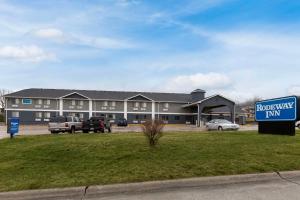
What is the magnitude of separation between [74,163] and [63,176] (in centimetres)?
124

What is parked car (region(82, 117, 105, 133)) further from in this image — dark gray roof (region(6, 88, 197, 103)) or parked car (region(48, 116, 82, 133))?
dark gray roof (region(6, 88, 197, 103))

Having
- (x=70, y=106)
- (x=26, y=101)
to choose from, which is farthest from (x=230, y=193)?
(x=26, y=101)

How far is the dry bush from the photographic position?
11086 mm

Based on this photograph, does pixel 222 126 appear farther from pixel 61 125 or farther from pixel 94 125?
pixel 61 125

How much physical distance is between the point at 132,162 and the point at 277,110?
1069cm

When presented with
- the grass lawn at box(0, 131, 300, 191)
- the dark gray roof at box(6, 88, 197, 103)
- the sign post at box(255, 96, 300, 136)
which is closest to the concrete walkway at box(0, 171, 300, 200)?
the grass lawn at box(0, 131, 300, 191)

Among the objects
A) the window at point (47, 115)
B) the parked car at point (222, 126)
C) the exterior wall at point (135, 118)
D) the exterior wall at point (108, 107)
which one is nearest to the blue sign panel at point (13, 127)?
the parked car at point (222, 126)

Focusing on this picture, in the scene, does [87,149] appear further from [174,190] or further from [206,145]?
[174,190]

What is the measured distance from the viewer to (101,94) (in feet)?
246

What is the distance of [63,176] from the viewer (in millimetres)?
8344

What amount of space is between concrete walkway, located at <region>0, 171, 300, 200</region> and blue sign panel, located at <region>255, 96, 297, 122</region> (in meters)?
9.14

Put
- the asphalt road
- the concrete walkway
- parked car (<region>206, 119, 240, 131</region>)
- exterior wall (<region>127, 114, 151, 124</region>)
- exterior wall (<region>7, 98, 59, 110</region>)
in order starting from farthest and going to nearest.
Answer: exterior wall (<region>127, 114, 151, 124</region>), exterior wall (<region>7, 98, 59, 110</region>), parked car (<region>206, 119, 240, 131</region>), the concrete walkway, the asphalt road

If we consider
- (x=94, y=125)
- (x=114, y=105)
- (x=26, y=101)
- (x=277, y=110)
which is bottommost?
(x=94, y=125)

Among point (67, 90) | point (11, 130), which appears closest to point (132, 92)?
point (67, 90)
